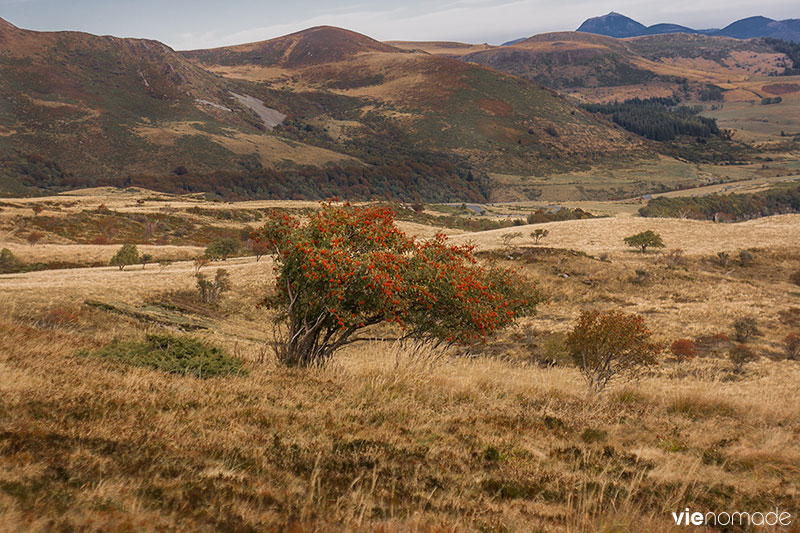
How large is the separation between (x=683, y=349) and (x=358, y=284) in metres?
23.2

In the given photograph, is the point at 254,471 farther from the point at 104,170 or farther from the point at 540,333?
the point at 104,170

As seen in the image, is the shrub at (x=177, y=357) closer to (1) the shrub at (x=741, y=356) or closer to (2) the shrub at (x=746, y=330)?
(1) the shrub at (x=741, y=356)

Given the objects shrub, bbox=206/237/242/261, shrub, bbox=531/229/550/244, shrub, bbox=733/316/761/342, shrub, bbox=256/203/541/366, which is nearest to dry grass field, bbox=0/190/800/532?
shrub, bbox=256/203/541/366

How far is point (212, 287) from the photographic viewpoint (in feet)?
113

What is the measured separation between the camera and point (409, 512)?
3820mm

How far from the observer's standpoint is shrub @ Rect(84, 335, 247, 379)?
709 centimetres

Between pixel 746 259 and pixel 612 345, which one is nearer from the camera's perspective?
pixel 612 345

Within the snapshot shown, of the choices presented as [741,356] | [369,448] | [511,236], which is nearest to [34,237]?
[511,236]

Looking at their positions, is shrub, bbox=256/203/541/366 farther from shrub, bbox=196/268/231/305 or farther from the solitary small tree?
the solitary small tree

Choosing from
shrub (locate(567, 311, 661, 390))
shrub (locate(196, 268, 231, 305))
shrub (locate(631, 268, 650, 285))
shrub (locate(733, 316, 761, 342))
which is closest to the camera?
shrub (locate(567, 311, 661, 390))

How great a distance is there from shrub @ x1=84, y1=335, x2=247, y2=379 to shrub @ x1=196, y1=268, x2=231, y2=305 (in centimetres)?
2715

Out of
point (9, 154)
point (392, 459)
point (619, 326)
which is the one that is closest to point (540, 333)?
point (619, 326)

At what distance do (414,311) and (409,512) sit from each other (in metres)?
6.09

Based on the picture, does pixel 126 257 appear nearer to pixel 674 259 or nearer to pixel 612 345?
pixel 612 345
